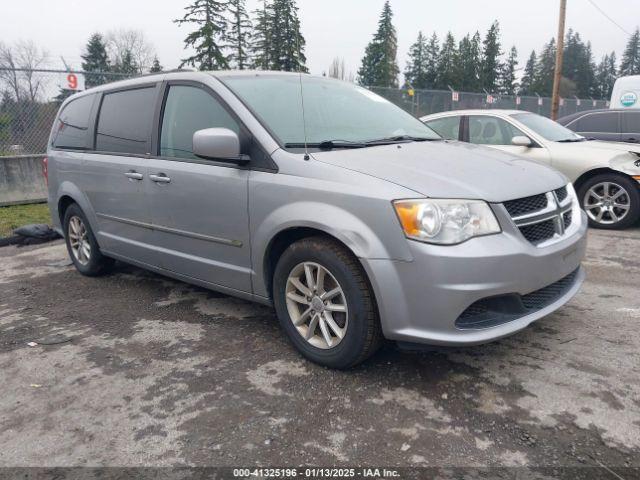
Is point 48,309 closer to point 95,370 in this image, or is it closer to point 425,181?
point 95,370

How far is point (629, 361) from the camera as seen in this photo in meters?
3.02

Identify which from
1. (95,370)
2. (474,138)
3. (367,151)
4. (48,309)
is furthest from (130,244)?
(474,138)

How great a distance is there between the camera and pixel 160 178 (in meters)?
3.78

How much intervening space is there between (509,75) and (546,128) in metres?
76.5

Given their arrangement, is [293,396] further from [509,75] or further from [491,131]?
[509,75]

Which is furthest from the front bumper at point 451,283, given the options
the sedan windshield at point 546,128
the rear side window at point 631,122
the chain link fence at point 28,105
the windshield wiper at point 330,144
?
the chain link fence at point 28,105

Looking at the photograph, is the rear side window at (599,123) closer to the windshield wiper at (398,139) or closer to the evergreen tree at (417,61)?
the windshield wiper at (398,139)

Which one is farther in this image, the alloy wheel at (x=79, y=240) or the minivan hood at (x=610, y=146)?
the minivan hood at (x=610, y=146)

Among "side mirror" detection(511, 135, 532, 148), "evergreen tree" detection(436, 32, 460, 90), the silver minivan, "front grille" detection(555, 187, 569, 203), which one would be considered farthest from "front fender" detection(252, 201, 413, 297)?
"evergreen tree" detection(436, 32, 460, 90)

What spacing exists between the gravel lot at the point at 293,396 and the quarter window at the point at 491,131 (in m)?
3.52

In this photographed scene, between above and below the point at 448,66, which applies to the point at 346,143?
below

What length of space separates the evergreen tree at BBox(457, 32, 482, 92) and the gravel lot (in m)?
69.0

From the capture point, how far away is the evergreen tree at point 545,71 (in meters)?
71.6

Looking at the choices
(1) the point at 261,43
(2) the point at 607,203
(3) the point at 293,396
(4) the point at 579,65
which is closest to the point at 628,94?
(2) the point at 607,203
